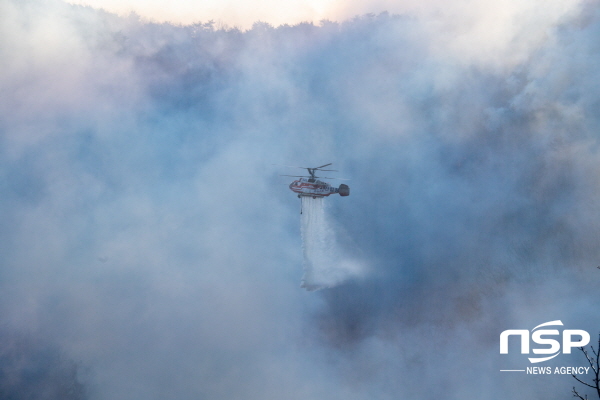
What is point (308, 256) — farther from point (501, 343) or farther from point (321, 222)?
point (501, 343)

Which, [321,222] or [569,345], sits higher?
[321,222]

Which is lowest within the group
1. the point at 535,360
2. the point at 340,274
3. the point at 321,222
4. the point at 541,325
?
the point at 535,360

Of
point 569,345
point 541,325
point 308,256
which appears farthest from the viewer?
point 308,256

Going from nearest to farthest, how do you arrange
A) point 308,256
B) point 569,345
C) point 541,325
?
point 569,345
point 541,325
point 308,256

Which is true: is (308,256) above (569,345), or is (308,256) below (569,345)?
above

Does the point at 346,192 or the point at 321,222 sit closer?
the point at 346,192

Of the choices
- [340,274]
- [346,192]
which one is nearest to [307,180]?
[346,192]

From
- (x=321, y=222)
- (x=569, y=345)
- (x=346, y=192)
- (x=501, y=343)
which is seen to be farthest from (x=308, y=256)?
(x=569, y=345)

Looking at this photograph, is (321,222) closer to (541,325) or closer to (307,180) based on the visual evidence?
(307,180)

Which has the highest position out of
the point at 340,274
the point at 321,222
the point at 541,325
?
the point at 321,222
